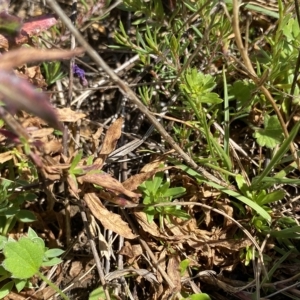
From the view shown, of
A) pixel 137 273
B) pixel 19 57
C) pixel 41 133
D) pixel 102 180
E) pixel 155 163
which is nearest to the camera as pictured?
pixel 19 57

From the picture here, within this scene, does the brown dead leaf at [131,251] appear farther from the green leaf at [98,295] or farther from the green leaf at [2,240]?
the green leaf at [2,240]

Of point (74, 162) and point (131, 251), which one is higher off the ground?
point (74, 162)

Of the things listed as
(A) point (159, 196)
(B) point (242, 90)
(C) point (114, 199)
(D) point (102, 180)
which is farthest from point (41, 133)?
(B) point (242, 90)

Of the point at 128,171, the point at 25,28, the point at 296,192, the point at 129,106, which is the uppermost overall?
the point at 25,28

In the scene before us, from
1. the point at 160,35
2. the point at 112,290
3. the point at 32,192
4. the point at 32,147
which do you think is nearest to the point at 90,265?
the point at 112,290

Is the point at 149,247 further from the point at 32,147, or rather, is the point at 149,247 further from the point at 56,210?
the point at 32,147

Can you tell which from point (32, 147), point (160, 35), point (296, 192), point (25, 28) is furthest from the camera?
point (160, 35)

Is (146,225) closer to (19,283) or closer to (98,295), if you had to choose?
(98,295)

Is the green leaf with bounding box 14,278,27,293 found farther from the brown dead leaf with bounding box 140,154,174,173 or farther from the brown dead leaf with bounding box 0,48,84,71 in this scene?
the brown dead leaf with bounding box 0,48,84,71
